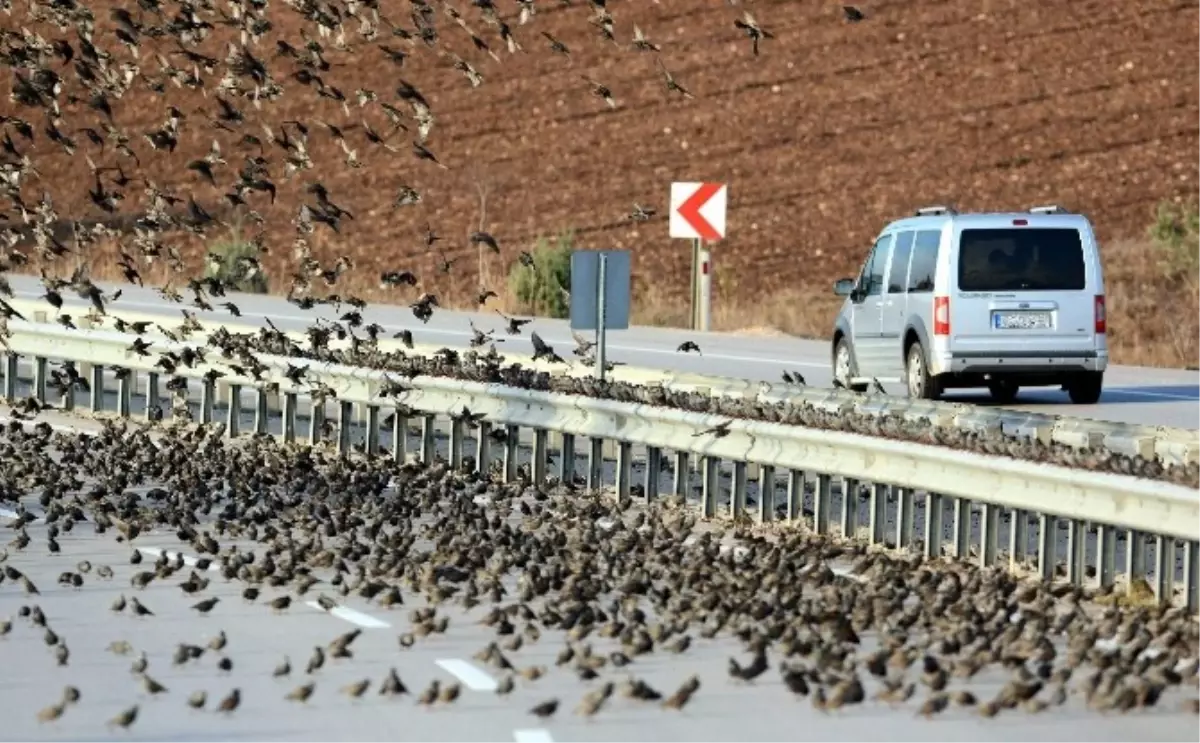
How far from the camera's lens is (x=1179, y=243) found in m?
49.9

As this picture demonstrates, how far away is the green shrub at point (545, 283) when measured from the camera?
48188mm

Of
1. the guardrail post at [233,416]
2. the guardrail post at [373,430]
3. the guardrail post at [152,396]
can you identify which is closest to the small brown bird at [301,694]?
the guardrail post at [373,430]

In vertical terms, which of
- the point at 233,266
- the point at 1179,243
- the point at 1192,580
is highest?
the point at 1179,243

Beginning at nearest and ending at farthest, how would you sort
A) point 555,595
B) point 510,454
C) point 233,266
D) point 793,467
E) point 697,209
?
point 555,595 → point 793,467 → point 510,454 → point 697,209 → point 233,266

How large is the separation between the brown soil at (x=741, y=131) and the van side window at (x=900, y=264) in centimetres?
2660

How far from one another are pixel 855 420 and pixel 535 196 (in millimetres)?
49683

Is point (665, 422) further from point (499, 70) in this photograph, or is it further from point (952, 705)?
point (499, 70)

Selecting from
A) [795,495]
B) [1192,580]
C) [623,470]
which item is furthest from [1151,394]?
[1192,580]

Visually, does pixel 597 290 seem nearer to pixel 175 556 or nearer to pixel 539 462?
pixel 539 462

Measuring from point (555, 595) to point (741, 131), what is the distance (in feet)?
186

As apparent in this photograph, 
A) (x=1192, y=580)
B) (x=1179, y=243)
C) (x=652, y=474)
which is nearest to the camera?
(x=1192, y=580)

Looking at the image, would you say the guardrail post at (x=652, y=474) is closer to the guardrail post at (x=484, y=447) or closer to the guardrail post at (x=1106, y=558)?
the guardrail post at (x=484, y=447)

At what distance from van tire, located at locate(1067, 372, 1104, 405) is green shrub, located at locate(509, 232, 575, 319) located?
62.9 feet

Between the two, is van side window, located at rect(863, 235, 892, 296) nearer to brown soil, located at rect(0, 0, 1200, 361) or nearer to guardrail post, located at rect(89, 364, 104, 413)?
guardrail post, located at rect(89, 364, 104, 413)
